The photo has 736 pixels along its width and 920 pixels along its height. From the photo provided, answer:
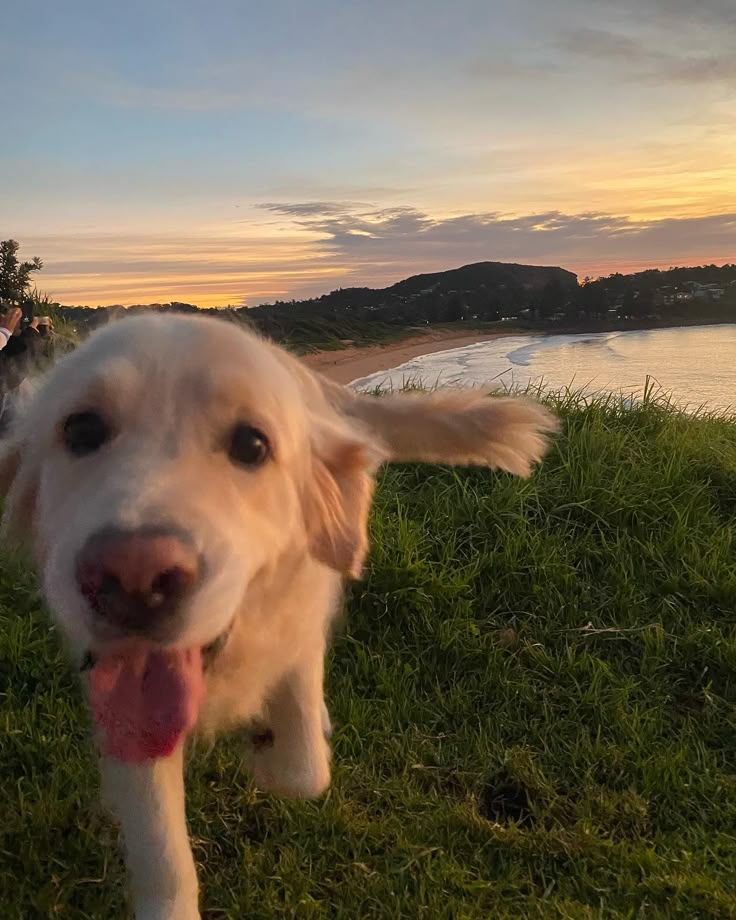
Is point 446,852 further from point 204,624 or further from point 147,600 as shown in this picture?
point 147,600

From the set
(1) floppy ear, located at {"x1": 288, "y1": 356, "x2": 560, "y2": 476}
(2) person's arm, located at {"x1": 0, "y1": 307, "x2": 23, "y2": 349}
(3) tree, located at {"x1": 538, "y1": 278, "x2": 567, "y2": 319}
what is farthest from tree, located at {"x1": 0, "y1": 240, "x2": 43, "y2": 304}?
(3) tree, located at {"x1": 538, "y1": 278, "x2": 567, "y2": 319}

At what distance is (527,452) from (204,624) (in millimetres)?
1529

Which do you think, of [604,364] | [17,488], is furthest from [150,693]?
[604,364]

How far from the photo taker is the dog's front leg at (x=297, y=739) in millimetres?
2516

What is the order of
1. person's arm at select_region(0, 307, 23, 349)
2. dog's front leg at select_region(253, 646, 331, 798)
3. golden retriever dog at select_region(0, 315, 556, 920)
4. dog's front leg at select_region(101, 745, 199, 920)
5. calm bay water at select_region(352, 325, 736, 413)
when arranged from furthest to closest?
1. calm bay water at select_region(352, 325, 736, 413)
2. person's arm at select_region(0, 307, 23, 349)
3. dog's front leg at select_region(253, 646, 331, 798)
4. dog's front leg at select_region(101, 745, 199, 920)
5. golden retriever dog at select_region(0, 315, 556, 920)

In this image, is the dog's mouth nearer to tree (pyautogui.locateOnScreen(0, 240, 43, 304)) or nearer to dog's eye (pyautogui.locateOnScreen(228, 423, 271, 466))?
A: dog's eye (pyautogui.locateOnScreen(228, 423, 271, 466))

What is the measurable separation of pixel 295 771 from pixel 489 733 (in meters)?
0.85

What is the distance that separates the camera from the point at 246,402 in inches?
72.2

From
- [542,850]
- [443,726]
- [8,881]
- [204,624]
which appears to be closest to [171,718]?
[204,624]

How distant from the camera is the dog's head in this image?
4.77 feet

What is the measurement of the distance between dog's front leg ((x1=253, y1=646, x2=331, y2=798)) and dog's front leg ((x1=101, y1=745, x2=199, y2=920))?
0.51 metres

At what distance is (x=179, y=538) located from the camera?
1.45m

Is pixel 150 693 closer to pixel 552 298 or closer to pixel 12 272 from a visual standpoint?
pixel 12 272

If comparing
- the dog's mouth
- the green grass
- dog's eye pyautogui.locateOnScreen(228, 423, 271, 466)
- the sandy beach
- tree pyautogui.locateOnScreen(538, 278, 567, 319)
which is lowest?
the green grass
